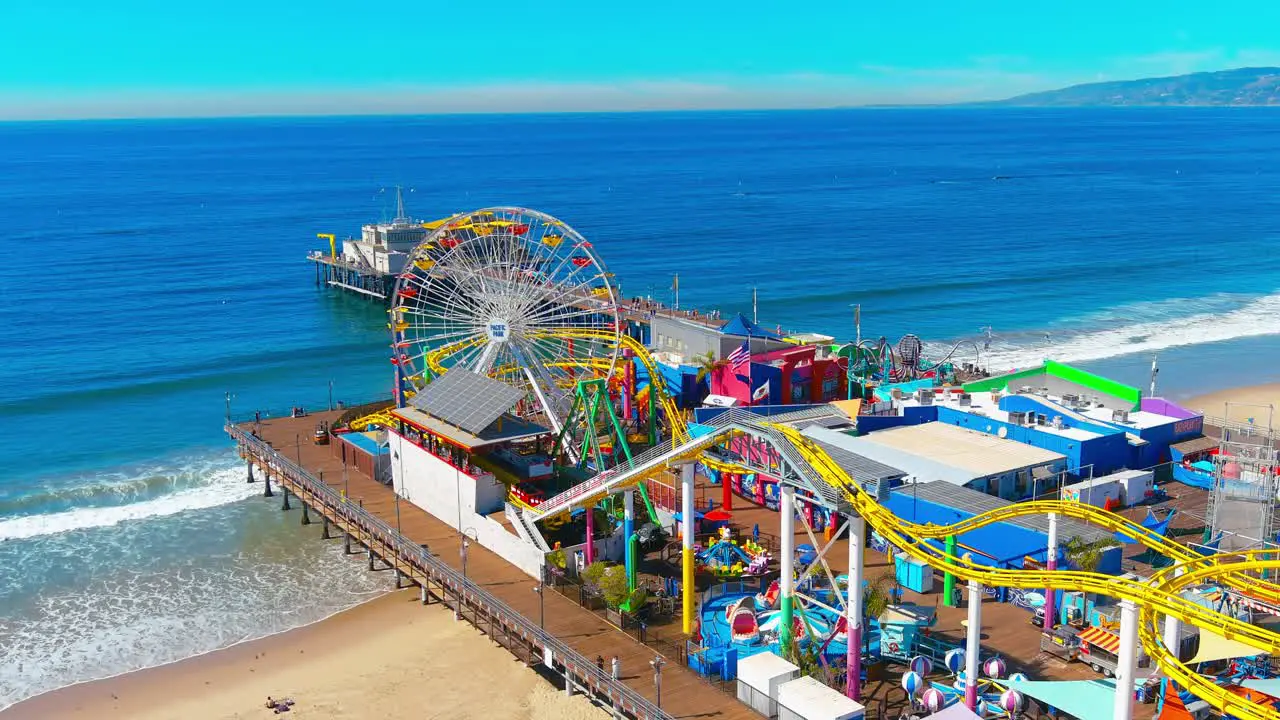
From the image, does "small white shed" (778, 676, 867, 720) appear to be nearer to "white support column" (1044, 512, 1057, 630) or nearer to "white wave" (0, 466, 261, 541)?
"white support column" (1044, 512, 1057, 630)

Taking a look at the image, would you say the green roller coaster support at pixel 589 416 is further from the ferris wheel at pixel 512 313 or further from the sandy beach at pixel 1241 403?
the sandy beach at pixel 1241 403

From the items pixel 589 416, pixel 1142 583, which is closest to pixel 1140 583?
pixel 1142 583

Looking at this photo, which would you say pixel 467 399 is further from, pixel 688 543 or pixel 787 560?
pixel 787 560

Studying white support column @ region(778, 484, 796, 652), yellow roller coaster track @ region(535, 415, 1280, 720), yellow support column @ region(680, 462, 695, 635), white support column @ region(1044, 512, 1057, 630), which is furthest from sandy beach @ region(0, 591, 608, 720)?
white support column @ region(1044, 512, 1057, 630)

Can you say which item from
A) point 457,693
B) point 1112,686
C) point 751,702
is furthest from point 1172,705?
Result: point 457,693

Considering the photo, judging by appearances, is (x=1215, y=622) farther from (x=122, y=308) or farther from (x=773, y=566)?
(x=122, y=308)

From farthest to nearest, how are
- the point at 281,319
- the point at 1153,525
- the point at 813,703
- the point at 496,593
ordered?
the point at 281,319
the point at 1153,525
the point at 496,593
the point at 813,703
